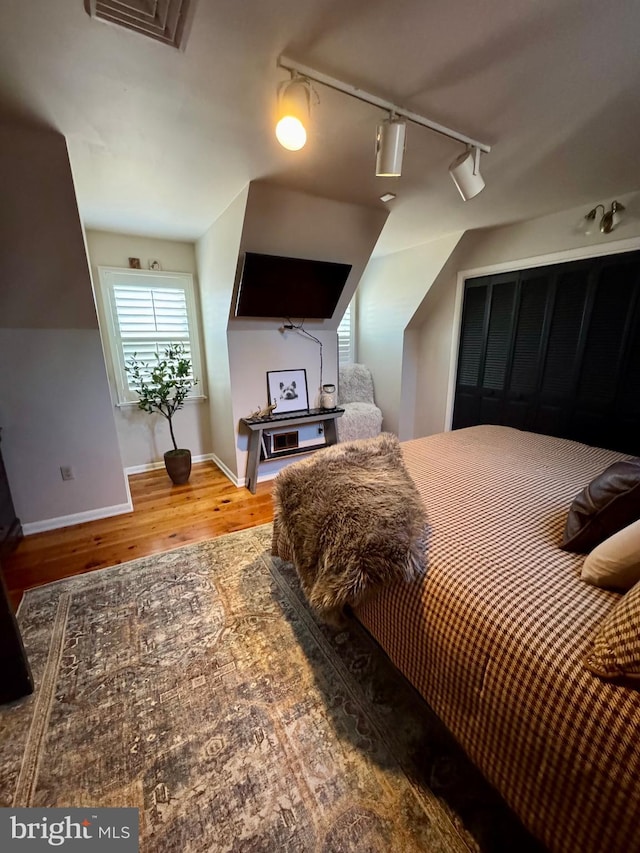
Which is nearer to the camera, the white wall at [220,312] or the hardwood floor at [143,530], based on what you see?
the hardwood floor at [143,530]

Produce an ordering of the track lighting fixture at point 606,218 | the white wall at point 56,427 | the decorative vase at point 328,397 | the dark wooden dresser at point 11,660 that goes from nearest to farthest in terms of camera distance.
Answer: the dark wooden dresser at point 11,660 → the white wall at point 56,427 → the track lighting fixture at point 606,218 → the decorative vase at point 328,397

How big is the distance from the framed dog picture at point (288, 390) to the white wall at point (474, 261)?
160 centimetres

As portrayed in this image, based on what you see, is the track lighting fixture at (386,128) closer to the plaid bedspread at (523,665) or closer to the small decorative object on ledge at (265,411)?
the plaid bedspread at (523,665)

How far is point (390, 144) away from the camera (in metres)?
1.42

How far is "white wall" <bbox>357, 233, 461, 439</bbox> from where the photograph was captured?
3.65 m

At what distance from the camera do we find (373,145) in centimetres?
174

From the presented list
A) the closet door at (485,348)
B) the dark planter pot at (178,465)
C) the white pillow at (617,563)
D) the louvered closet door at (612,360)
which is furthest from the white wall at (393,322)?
the white pillow at (617,563)

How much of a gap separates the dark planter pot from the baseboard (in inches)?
18.6

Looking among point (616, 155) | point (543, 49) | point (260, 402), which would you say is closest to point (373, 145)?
point (543, 49)

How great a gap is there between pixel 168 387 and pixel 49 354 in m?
1.01

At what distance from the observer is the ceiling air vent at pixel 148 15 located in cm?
103

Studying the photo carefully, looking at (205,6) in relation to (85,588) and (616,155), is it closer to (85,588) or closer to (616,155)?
(616,155)

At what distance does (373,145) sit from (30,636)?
298 cm

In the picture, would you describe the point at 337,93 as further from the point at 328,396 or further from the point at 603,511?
the point at 328,396
